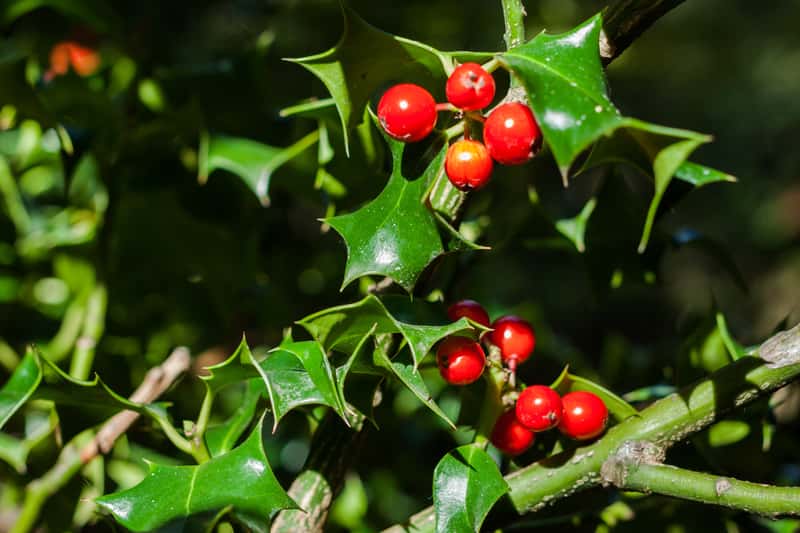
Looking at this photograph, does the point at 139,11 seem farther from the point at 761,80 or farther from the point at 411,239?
the point at 761,80

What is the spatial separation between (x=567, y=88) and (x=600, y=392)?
31 cm

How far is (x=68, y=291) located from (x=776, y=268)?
3.02 meters

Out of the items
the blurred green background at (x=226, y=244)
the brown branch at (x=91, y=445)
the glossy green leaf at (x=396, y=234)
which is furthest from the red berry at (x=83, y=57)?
the glossy green leaf at (x=396, y=234)

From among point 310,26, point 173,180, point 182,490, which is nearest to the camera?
point 182,490

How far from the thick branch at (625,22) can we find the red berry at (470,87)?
0.14 m

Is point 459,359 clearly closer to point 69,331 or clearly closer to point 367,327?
point 367,327

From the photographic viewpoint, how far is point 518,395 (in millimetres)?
801

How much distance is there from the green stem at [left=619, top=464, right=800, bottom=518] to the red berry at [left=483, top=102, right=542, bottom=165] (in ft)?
0.93

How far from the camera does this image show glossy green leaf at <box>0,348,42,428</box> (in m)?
0.79

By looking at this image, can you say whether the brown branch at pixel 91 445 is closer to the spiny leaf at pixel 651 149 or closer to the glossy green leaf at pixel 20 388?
the glossy green leaf at pixel 20 388

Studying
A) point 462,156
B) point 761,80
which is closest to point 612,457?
point 462,156

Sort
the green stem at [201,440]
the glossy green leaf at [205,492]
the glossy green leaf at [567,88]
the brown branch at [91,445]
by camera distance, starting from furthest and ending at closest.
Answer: the brown branch at [91,445] < the green stem at [201,440] < the glossy green leaf at [205,492] < the glossy green leaf at [567,88]

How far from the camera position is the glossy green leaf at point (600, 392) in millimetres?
817

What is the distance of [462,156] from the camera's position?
0.69 m
